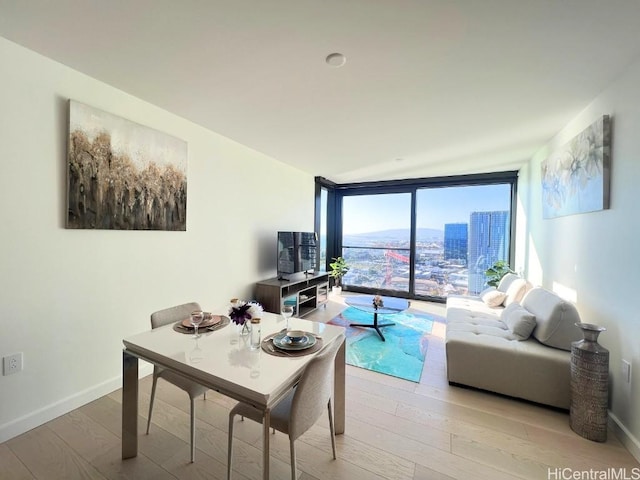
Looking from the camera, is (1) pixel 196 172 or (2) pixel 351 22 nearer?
(2) pixel 351 22

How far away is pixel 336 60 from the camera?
1740 millimetres

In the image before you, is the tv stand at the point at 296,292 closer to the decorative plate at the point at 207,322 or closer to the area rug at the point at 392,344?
the area rug at the point at 392,344

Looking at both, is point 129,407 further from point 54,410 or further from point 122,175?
point 122,175

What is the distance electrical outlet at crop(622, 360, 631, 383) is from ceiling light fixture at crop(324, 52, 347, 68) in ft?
8.93

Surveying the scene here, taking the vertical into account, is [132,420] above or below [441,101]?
below

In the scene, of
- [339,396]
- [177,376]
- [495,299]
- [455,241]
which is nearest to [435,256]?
[455,241]

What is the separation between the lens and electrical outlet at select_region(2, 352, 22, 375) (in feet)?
5.53

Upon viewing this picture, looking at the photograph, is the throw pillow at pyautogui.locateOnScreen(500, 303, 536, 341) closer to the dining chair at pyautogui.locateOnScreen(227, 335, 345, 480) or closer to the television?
the dining chair at pyautogui.locateOnScreen(227, 335, 345, 480)

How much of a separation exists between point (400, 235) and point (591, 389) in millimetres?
4003

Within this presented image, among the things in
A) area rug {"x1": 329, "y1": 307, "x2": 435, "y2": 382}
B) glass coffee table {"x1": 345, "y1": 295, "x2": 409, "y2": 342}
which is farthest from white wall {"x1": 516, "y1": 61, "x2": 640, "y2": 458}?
glass coffee table {"x1": 345, "y1": 295, "x2": 409, "y2": 342}

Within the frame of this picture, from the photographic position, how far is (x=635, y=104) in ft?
5.74

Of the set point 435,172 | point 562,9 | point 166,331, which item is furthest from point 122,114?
point 435,172

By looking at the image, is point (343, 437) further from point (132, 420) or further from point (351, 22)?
point (351, 22)

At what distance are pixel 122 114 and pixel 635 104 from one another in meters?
3.72
